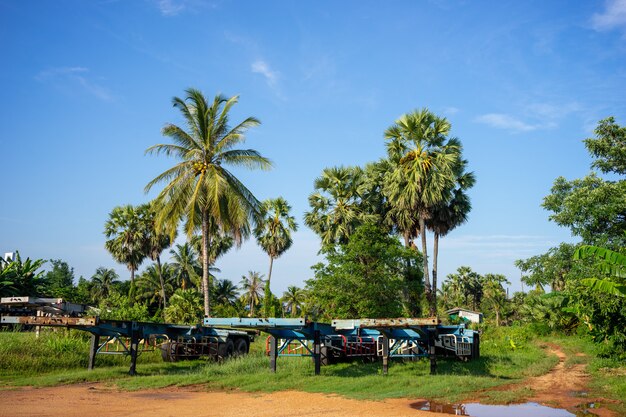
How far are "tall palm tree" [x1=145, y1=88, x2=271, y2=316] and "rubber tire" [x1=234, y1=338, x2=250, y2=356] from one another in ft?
8.00

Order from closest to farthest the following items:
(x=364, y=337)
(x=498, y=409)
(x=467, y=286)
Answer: (x=498, y=409) → (x=364, y=337) → (x=467, y=286)

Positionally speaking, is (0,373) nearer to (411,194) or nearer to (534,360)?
(534,360)

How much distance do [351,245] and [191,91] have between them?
13320 mm

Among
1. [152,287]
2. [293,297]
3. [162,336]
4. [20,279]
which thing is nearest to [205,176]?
[162,336]

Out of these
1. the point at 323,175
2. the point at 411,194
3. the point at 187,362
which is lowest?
the point at 187,362

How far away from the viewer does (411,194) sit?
34.3 metres

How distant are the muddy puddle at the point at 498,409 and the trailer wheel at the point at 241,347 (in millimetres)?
13638

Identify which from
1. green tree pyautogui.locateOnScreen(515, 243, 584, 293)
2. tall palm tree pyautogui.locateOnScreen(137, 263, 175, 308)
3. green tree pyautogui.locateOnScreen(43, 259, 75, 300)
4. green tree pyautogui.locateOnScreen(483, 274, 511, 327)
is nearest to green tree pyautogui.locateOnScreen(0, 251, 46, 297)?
green tree pyautogui.locateOnScreen(43, 259, 75, 300)

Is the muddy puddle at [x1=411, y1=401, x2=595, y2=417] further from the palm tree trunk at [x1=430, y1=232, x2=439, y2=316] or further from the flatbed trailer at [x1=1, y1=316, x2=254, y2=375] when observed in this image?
the palm tree trunk at [x1=430, y1=232, x2=439, y2=316]

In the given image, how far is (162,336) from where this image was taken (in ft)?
73.1

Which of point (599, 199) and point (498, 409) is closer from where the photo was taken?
point (498, 409)

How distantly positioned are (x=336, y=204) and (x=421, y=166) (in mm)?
8776

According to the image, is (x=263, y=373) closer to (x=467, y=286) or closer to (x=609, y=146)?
(x=609, y=146)

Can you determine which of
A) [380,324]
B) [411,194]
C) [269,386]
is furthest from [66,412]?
[411,194]
